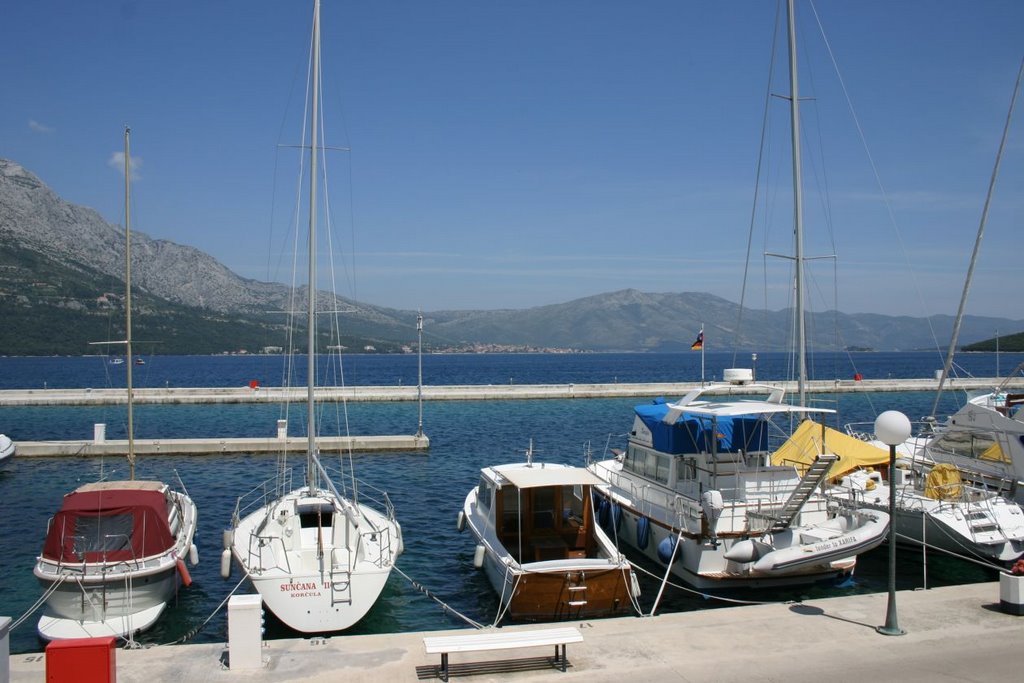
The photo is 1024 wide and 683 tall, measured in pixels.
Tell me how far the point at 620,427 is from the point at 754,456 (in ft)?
103

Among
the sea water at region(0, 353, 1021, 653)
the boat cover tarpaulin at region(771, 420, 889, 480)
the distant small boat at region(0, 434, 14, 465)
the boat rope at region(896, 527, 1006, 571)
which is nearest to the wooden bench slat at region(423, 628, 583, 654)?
the sea water at region(0, 353, 1021, 653)

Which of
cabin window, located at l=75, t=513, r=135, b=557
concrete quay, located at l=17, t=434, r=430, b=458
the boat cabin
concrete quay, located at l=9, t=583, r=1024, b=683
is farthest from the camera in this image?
concrete quay, located at l=17, t=434, r=430, b=458

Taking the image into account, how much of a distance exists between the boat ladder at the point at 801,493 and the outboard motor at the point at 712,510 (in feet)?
3.53

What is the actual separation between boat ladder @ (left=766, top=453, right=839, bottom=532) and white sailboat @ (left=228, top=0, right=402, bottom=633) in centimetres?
806

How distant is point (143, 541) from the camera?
16.0m

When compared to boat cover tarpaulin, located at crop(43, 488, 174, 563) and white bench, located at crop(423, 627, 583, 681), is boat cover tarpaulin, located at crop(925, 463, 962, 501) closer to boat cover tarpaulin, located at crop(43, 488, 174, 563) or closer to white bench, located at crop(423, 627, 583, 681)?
white bench, located at crop(423, 627, 583, 681)

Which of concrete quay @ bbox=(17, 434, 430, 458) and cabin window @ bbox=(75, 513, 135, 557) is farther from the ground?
cabin window @ bbox=(75, 513, 135, 557)

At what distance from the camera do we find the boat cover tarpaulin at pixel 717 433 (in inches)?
773

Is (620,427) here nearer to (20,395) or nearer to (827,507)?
(827,507)

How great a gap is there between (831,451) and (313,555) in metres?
15.6

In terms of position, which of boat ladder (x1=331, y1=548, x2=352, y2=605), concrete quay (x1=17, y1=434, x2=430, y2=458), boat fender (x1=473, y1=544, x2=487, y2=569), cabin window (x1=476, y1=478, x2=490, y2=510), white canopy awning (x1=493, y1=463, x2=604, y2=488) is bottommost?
concrete quay (x1=17, y1=434, x2=430, y2=458)

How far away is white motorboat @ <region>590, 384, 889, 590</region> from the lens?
53.7ft

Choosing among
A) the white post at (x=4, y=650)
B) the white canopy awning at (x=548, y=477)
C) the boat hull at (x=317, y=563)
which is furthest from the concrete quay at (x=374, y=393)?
the white post at (x=4, y=650)

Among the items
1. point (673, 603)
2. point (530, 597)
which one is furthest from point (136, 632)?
point (673, 603)
